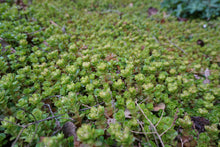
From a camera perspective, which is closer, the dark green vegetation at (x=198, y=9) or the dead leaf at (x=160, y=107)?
the dead leaf at (x=160, y=107)

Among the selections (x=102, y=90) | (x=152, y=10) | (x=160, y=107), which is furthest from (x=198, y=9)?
(x=102, y=90)

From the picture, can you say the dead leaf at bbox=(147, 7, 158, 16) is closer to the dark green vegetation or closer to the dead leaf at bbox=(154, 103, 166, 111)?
the dark green vegetation

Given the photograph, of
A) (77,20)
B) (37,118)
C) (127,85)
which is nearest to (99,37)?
(77,20)

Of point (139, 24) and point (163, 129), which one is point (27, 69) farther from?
point (139, 24)

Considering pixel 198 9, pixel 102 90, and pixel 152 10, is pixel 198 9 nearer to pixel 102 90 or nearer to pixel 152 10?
pixel 152 10

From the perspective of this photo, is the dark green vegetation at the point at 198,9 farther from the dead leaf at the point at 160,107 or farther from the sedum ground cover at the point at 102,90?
the dead leaf at the point at 160,107

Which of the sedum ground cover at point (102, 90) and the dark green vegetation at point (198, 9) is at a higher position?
the dark green vegetation at point (198, 9)

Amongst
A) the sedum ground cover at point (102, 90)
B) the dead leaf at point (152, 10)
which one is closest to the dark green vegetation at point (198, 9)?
the dead leaf at point (152, 10)
